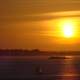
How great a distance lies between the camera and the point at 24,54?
1543 inches

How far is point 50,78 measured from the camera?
54.7ft

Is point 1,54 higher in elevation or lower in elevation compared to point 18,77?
higher

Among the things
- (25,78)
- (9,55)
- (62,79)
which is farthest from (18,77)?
(9,55)

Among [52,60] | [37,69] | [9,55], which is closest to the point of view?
[37,69]

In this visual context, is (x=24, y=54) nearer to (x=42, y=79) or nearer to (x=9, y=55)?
(x=9, y=55)

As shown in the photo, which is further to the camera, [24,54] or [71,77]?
[24,54]

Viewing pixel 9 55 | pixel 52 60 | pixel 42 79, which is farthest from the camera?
pixel 9 55

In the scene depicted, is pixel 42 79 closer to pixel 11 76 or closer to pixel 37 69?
pixel 11 76

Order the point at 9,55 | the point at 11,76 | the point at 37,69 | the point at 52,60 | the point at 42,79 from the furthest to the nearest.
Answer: the point at 9,55 → the point at 52,60 → the point at 37,69 → the point at 11,76 → the point at 42,79

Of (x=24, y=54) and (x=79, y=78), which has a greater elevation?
(x=24, y=54)

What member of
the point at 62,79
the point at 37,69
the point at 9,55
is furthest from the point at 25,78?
the point at 9,55

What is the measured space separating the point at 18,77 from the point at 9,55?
832 inches

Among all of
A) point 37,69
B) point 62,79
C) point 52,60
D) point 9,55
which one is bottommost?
point 62,79

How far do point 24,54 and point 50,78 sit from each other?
74.1 ft
